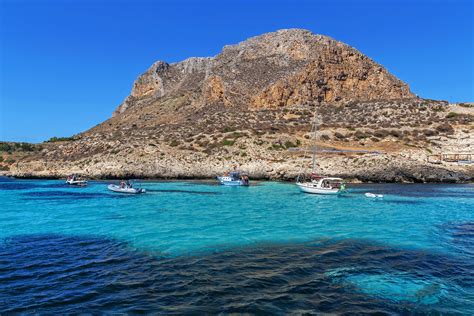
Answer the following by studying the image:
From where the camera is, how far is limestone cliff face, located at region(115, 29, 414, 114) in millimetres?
95250

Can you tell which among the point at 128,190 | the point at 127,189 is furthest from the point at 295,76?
the point at 128,190

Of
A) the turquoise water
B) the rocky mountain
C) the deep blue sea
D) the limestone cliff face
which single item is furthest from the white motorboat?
the limestone cliff face

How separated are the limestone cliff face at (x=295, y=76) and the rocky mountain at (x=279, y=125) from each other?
0.96 feet

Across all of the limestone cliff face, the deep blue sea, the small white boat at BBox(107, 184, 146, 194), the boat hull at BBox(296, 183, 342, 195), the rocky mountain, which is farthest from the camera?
the limestone cliff face

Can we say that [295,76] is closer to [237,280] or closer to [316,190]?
[316,190]

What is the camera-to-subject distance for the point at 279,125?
7938cm

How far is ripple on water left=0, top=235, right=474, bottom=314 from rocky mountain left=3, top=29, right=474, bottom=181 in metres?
44.2

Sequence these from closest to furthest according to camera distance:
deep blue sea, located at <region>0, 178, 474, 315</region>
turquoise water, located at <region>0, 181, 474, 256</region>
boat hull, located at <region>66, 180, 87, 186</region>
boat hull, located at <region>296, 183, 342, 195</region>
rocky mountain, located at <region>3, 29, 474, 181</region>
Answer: deep blue sea, located at <region>0, 178, 474, 315</region> → turquoise water, located at <region>0, 181, 474, 256</region> → boat hull, located at <region>296, 183, 342, 195</region> → boat hull, located at <region>66, 180, 87, 186</region> → rocky mountain, located at <region>3, 29, 474, 181</region>

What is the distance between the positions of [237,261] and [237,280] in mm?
2383

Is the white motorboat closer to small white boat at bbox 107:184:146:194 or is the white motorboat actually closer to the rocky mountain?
small white boat at bbox 107:184:146:194

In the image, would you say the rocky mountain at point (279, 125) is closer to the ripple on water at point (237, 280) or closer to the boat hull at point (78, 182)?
the boat hull at point (78, 182)

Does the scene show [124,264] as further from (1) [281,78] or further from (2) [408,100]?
(2) [408,100]

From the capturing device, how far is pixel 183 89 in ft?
413

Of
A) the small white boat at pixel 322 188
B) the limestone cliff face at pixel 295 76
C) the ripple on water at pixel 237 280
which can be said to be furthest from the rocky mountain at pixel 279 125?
the ripple on water at pixel 237 280
